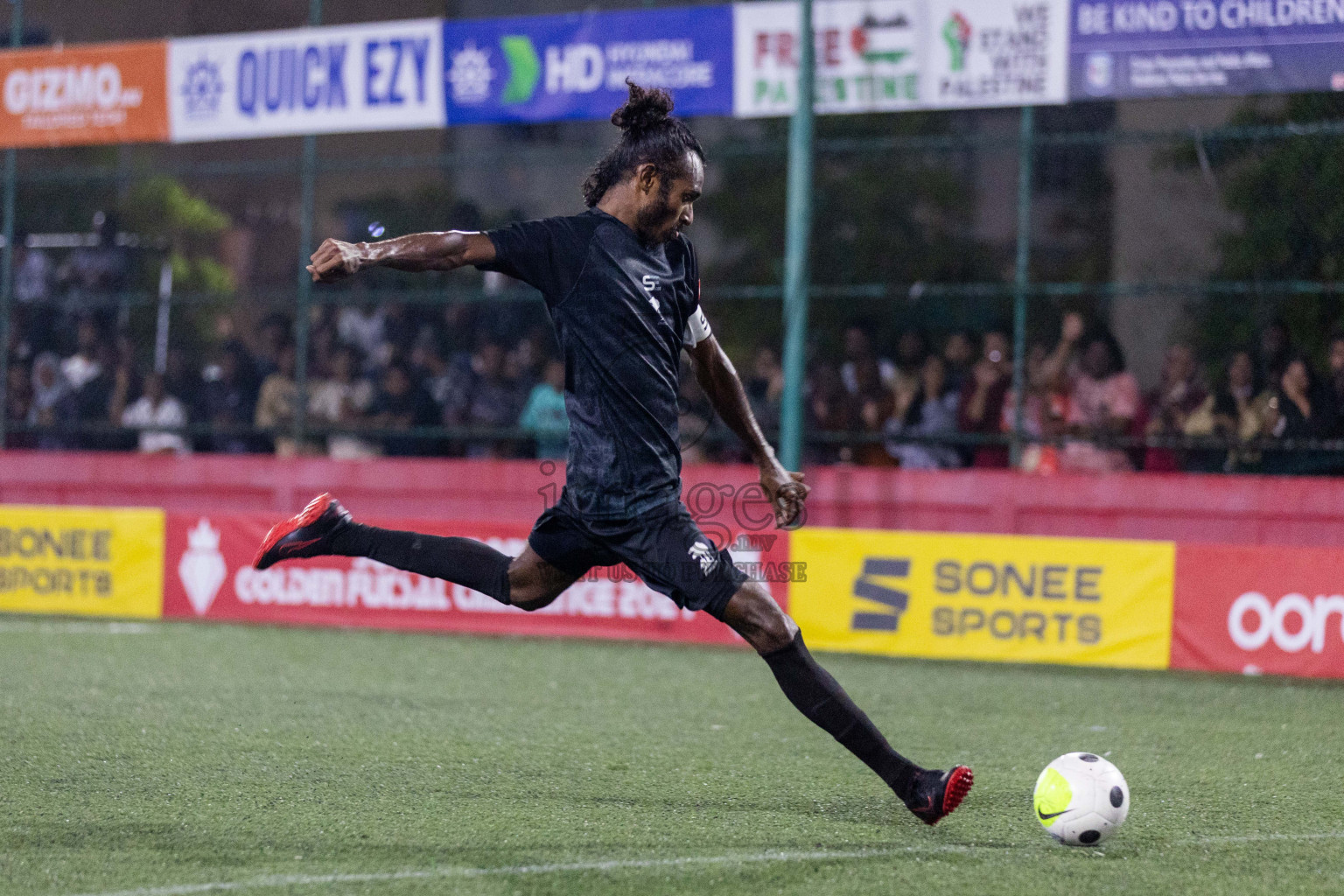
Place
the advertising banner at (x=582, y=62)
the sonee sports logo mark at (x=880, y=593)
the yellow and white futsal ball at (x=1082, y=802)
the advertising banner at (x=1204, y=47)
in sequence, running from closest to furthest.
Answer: the yellow and white futsal ball at (x=1082, y=802) < the sonee sports logo mark at (x=880, y=593) < the advertising banner at (x=1204, y=47) < the advertising banner at (x=582, y=62)

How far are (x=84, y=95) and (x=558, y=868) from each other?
42.9 ft

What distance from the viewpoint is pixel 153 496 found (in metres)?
15.1

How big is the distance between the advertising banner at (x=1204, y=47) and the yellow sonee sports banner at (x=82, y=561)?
8.08m

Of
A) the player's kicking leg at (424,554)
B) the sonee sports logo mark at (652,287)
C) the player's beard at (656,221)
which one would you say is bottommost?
the player's kicking leg at (424,554)

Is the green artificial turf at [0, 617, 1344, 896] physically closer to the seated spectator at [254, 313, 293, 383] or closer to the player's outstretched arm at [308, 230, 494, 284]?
the player's outstretched arm at [308, 230, 494, 284]

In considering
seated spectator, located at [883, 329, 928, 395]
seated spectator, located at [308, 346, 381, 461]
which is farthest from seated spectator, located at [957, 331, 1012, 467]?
seated spectator, located at [308, 346, 381, 461]

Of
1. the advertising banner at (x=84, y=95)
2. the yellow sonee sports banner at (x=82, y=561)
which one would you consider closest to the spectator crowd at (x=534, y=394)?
the advertising banner at (x=84, y=95)

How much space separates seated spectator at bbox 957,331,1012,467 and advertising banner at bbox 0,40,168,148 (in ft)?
26.2

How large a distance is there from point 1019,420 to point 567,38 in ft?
16.4

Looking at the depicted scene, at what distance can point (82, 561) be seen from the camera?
519 inches

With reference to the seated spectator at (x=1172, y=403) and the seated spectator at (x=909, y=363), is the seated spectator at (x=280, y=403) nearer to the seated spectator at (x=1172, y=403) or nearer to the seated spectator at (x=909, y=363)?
the seated spectator at (x=909, y=363)

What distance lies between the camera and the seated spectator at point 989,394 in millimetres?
12742

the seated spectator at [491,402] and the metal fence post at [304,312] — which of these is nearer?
the seated spectator at [491,402]

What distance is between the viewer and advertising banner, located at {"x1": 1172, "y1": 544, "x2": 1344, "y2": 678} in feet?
33.1
